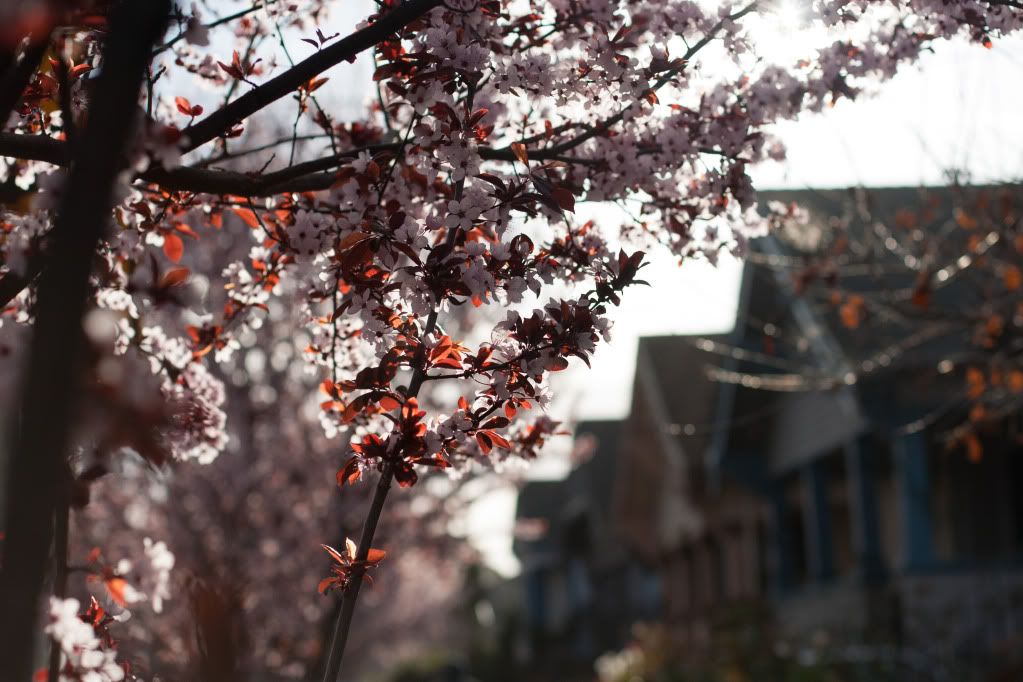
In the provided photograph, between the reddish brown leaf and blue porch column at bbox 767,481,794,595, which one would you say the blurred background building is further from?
the reddish brown leaf

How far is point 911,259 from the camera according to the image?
23.4 feet

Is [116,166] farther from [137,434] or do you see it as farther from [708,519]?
[708,519]

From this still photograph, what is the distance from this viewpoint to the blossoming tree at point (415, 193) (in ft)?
10.2

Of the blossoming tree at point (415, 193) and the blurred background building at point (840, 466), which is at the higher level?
the blurred background building at point (840, 466)

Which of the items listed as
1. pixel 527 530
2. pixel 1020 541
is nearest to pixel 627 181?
pixel 1020 541

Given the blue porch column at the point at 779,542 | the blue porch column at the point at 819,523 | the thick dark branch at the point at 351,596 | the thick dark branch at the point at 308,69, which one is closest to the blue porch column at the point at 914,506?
the blue porch column at the point at 819,523

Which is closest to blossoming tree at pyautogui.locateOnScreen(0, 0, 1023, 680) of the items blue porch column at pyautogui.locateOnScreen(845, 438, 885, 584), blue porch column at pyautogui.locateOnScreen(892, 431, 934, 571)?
blue porch column at pyautogui.locateOnScreen(892, 431, 934, 571)

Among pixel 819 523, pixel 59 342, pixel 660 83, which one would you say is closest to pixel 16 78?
pixel 59 342

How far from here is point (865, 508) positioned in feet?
46.9

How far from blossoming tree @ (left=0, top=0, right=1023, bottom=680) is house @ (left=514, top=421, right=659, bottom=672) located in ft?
64.4

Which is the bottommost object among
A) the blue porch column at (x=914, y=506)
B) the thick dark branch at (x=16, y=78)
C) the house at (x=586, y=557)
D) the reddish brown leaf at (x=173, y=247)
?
the thick dark branch at (x=16, y=78)

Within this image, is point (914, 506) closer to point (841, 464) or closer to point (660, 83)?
point (841, 464)

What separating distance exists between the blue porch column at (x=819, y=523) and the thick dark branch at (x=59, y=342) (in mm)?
15607

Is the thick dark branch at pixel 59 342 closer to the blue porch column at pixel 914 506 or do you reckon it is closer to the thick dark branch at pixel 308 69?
the thick dark branch at pixel 308 69
